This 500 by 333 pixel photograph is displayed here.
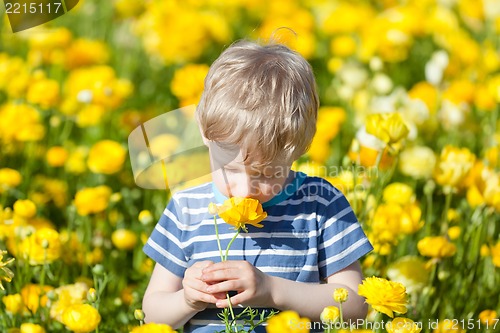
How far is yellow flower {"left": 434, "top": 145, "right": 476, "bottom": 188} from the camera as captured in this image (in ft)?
6.79

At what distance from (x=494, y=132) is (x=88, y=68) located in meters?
1.39

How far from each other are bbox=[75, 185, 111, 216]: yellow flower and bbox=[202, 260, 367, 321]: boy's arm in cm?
72

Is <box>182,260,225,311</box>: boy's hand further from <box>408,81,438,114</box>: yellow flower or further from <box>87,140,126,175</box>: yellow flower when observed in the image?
<box>408,81,438,114</box>: yellow flower

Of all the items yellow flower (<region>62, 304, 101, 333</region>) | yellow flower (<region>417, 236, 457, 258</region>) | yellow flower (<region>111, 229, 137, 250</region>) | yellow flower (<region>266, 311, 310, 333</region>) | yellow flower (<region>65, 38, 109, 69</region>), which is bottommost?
yellow flower (<region>417, 236, 457, 258</region>)

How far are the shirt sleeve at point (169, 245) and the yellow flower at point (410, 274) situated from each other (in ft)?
1.74

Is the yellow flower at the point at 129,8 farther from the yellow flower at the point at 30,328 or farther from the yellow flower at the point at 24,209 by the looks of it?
the yellow flower at the point at 30,328

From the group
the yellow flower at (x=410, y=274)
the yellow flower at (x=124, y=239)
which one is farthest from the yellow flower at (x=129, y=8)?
the yellow flower at (x=410, y=274)

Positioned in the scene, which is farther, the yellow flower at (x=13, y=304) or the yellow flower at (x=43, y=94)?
the yellow flower at (x=43, y=94)

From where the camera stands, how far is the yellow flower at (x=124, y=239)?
6.81 ft

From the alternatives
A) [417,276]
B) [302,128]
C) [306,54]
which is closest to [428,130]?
[306,54]

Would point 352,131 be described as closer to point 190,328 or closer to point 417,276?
point 417,276

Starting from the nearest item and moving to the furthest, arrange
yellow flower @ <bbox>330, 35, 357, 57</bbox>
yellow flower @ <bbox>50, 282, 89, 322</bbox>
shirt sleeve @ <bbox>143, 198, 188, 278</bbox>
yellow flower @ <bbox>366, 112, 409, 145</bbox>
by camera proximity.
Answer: shirt sleeve @ <bbox>143, 198, 188, 278</bbox> < yellow flower @ <bbox>50, 282, 89, 322</bbox> < yellow flower @ <bbox>366, 112, 409, 145</bbox> < yellow flower @ <bbox>330, 35, 357, 57</bbox>

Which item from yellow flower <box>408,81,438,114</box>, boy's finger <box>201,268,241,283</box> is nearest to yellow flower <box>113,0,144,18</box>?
yellow flower <box>408,81,438,114</box>

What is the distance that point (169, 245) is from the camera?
5.16 ft
